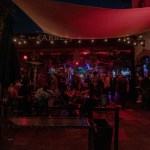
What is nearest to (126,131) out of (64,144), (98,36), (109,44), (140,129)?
(140,129)

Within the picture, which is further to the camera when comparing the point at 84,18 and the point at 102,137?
the point at 84,18

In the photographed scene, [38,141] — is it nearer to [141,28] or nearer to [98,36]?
[98,36]

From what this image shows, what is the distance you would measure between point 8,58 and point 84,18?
1769 millimetres

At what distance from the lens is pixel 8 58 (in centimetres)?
634

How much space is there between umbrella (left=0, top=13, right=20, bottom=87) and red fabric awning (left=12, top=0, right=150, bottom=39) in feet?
1.66

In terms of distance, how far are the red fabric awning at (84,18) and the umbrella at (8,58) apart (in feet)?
1.66

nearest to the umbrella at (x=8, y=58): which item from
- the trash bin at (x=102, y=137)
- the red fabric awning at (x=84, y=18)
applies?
the red fabric awning at (x=84, y=18)

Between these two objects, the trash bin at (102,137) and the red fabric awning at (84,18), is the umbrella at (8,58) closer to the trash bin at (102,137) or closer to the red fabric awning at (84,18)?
the red fabric awning at (84,18)

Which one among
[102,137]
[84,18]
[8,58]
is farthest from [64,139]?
[84,18]

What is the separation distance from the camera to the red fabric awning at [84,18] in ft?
20.2

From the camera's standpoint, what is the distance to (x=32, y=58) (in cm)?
2209

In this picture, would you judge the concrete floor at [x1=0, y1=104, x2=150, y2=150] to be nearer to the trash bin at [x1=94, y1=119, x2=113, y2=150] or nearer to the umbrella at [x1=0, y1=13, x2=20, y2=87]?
the trash bin at [x1=94, y1=119, x2=113, y2=150]

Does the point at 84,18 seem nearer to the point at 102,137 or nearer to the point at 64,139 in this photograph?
the point at 102,137

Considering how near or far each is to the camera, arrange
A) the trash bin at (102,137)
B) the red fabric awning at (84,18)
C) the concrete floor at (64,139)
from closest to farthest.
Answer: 1. the trash bin at (102,137)
2. the red fabric awning at (84,18)
3. the concrete floor at (64,139)
